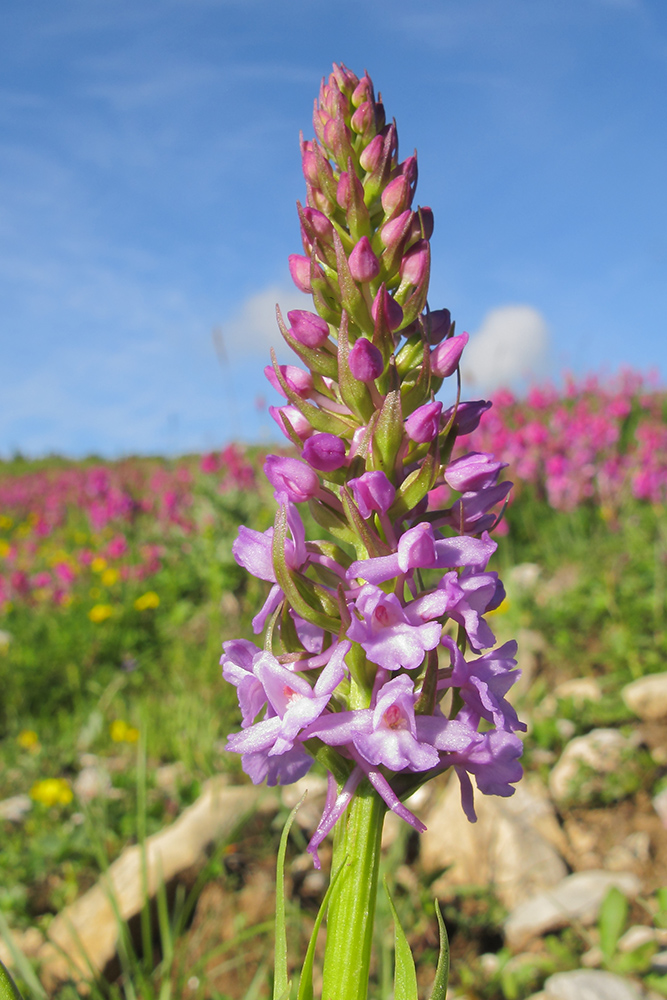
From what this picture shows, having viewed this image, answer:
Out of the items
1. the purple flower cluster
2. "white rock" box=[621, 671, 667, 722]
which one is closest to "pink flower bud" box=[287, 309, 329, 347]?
the purple flower cluster

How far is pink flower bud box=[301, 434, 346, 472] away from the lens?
1.38 meters

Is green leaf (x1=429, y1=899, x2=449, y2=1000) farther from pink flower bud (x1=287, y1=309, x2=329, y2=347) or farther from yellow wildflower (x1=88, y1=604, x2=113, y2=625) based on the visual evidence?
yellow wildflower (x1=88, y1=604, x2=113, y2=625)

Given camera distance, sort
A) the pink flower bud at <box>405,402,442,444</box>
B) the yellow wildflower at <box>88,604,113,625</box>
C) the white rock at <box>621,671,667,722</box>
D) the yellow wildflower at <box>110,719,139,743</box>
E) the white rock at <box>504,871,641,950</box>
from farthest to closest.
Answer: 1. the yellow wildflower at <box>88,604,113,625</box>
2. the yellow wildflower at <box>110,719,139,743</box>
3. the white rock at <box>621,671,667,722</box>
4. the white rock at <box>504,871,641,950</box>
5. the pink flower bud at <box>405,402,442,444</box>

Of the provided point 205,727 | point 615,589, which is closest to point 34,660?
point 205,727

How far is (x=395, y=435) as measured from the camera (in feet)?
4.56

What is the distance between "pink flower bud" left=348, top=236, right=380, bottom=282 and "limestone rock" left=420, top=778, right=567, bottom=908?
10.1 feet

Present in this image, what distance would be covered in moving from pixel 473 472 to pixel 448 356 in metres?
0.27

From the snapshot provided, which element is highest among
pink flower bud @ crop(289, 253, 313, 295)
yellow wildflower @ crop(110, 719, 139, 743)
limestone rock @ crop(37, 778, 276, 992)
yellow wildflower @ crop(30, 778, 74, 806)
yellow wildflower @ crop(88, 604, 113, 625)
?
pink flower bud @ crop(289, 253, 313, 295)

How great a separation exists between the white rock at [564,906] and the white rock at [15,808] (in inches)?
114

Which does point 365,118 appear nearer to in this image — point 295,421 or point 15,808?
point 295,421

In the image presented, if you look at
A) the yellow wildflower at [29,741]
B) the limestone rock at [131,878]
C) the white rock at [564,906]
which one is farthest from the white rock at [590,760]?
the yellow wildflower at [29,741]

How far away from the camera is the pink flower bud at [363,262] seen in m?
1.50

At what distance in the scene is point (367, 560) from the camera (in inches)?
51.9

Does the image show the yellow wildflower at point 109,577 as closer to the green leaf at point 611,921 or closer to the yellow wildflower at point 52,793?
the yellow wildflower at point 52,793
